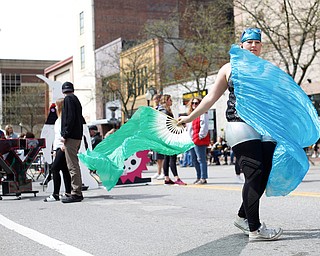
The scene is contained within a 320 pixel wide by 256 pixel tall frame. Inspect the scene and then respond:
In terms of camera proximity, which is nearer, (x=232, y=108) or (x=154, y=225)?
(x=232, y=108)

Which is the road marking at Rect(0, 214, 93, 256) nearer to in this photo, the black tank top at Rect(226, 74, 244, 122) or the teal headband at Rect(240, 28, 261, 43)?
the black tank top at Rect(226, 74, 244, 122)

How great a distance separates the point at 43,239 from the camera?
6.26 metres

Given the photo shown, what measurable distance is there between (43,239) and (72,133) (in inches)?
145

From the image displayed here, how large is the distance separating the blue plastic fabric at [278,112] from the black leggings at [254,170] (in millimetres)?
76

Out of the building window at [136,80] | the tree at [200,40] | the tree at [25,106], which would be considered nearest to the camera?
the tree at [200,40]

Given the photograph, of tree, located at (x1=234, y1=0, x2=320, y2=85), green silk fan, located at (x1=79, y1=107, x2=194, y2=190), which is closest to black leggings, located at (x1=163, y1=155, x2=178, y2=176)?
green silk fan, located at (x1=79, y1=107, x2=194, y2=190)

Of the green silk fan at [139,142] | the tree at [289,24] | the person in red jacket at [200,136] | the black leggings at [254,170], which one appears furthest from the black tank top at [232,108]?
the tree at [289,24]

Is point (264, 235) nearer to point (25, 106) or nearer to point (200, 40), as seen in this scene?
point (200, 40)

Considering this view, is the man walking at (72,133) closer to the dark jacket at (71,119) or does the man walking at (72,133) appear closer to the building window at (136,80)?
the dark jacket at (71,119)

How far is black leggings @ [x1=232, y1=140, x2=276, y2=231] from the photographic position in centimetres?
546

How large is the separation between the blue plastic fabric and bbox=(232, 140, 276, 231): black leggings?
8cm

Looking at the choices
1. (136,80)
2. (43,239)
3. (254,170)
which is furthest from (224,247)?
(136,80)

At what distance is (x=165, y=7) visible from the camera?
6450 centimetres

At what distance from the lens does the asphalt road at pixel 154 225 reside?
215 inches
